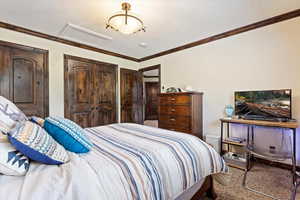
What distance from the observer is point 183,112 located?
3.32 metres

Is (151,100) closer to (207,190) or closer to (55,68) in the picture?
(55,68)

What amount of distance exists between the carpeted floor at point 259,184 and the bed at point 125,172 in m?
0.43

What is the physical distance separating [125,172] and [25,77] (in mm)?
3191

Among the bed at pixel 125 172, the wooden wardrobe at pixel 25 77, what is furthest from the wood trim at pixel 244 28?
the wooden wardrobe at pixel 25 77

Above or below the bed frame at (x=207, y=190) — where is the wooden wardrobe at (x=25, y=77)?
above

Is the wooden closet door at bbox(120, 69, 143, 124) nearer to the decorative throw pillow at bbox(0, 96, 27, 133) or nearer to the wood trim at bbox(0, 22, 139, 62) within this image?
the wood trim at bbox(0, 22, 139, 62)

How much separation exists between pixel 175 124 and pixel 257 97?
64.8 inches

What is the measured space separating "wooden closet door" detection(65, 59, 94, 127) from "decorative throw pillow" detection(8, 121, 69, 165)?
9.23ft

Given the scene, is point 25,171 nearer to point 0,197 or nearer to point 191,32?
point 0,197

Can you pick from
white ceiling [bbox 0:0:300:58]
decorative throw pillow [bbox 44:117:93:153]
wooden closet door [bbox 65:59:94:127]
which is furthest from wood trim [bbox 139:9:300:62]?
decorative throw pillow [bbox 44:117:93:153]

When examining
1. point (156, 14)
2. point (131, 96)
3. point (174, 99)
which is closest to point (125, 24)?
point (156, 14)

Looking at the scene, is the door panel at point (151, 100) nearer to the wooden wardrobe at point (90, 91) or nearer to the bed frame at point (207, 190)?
the wooden wardrobe at point (90, 91)

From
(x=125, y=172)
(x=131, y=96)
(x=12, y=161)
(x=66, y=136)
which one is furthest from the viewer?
(x=131, y=96)

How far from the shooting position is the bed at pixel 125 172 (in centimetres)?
74
